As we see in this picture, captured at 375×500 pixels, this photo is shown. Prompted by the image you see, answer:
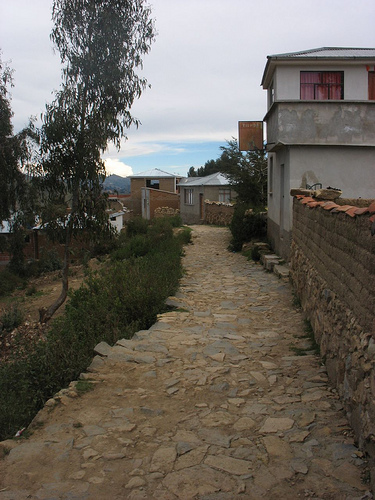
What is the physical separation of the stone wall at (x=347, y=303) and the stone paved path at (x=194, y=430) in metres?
0.27

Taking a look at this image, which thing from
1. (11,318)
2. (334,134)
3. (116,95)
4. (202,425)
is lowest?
(11,318)

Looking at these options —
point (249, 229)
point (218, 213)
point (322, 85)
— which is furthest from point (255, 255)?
point (218, 213)

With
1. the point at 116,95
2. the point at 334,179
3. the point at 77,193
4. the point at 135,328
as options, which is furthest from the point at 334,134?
the point at 135,328

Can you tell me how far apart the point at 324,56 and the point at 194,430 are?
463 inches

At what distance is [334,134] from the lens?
12234 mm

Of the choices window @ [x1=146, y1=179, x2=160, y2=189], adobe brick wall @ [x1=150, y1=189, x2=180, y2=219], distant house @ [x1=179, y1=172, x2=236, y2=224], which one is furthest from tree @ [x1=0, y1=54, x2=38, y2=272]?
window @ [x1=146, y1=179, x2=160, y2=189]

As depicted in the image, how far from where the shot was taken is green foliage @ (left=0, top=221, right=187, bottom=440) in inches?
201

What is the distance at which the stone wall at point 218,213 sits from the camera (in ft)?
92.9

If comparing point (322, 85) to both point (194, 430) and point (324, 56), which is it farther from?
point (194, 430)

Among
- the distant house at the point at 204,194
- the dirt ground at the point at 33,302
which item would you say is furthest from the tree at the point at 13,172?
the distant house at the point at 204,194

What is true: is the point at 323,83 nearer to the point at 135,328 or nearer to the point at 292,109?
the point at 292,109

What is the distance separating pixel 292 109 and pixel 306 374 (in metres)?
8.90

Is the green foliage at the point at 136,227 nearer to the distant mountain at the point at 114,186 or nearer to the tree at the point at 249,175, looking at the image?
the distant mountain at the point at 114,186

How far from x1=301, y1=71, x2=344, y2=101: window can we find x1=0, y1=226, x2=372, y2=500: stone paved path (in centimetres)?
864
